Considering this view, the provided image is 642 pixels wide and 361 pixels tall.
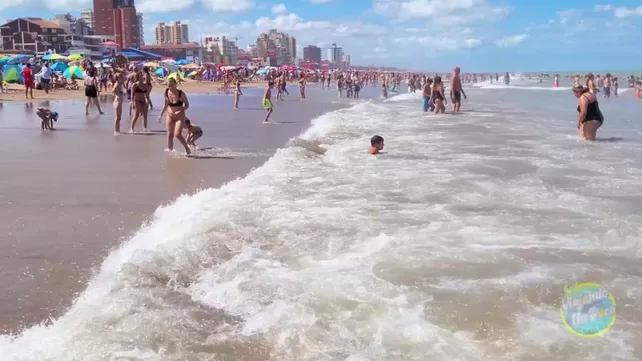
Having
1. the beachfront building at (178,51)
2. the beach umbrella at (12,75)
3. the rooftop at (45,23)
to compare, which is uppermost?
the rooftop at (45,23)

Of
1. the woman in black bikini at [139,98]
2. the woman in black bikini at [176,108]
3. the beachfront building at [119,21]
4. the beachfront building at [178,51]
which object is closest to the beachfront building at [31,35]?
the beachfront building at [178,51]

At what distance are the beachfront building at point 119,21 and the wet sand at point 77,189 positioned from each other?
140459mm

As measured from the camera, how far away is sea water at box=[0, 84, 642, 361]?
11.5 feet

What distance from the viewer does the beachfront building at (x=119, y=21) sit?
152 metres

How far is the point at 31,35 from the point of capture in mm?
101125

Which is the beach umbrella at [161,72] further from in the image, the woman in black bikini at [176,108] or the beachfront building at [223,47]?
the beachfront building at [223,47]

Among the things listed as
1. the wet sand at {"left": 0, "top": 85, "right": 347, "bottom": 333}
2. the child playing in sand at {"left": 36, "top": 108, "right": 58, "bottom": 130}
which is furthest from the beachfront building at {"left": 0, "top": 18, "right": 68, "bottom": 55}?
the wet sand at {"left": 0, "top": 85, "right": 347, "bottom": 333}

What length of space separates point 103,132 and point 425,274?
11257mm

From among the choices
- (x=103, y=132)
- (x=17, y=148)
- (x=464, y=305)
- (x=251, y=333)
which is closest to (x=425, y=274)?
(x=464, y=305)

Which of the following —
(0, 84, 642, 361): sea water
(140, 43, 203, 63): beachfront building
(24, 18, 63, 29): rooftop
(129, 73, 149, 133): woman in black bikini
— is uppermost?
(24, 18, 63, 29): rooftop

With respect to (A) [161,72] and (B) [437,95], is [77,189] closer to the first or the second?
(B) [437,95]

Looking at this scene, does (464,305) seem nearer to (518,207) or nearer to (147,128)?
(518,207)

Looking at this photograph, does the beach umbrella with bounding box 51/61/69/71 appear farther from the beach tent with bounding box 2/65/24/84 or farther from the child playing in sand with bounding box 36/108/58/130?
Result: the child playing in sand with bounding box 36/108/58/130

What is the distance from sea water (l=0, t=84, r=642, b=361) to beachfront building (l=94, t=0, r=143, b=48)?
14746 centimetres
